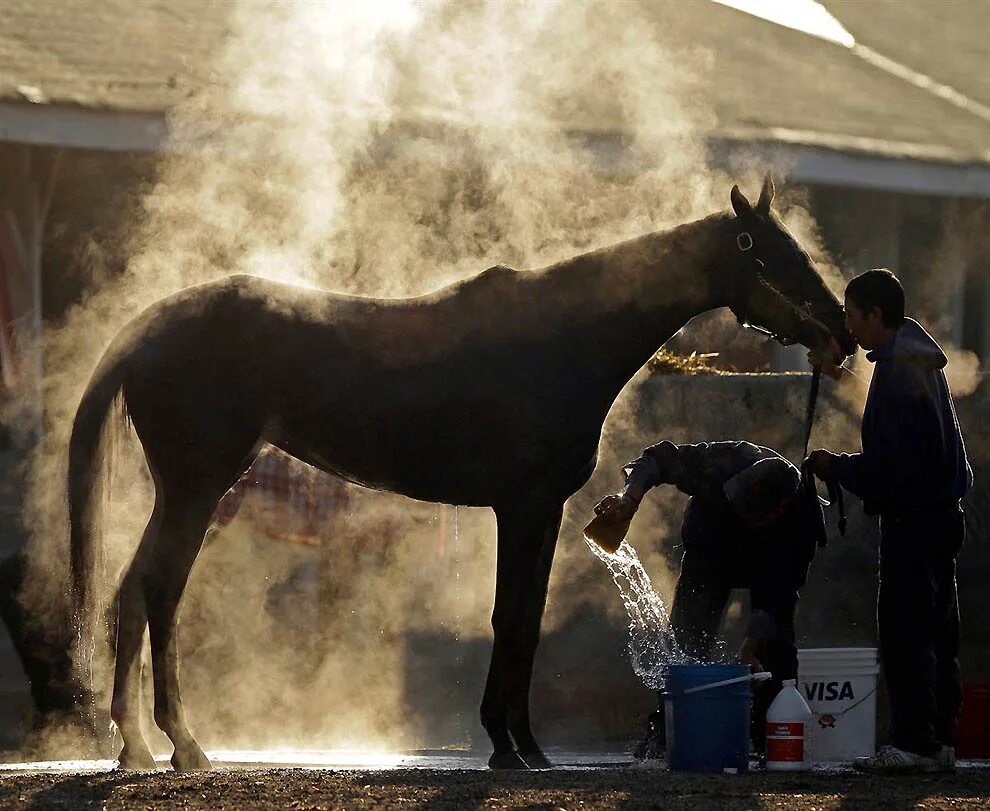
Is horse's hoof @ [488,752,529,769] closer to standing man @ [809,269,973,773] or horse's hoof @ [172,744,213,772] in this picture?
horse's hoof @ [172,744,213,772]

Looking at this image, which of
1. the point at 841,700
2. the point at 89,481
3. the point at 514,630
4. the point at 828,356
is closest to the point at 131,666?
the point at 89,481

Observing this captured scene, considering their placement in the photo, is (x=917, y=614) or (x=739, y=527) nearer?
(x=917, y=614)

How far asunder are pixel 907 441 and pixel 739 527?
3.44 ft

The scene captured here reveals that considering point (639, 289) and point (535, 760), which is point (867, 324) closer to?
point (639, 289)

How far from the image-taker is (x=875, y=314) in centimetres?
705

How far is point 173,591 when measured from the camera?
7.21 metres

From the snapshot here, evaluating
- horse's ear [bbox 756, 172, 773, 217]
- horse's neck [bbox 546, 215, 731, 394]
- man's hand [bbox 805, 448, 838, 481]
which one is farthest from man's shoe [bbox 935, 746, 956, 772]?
horse's ear [bbox 756, 172, 773, 217]

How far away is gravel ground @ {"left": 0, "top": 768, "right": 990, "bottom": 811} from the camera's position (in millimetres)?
5770

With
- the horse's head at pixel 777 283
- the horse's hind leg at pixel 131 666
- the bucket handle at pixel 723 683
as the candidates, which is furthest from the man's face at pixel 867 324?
the horse's hind leg at pixel 131 666

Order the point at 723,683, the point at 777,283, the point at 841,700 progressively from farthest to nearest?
the point at 841,700 → the point at 777,283 → the point at 723,683

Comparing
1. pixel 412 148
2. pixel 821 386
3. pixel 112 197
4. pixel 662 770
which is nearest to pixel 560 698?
pixel 821 386

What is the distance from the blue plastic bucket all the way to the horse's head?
1426 millimetres

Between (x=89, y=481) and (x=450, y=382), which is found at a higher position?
(x=450, y=382)

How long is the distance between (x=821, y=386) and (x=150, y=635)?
453 centimetres
